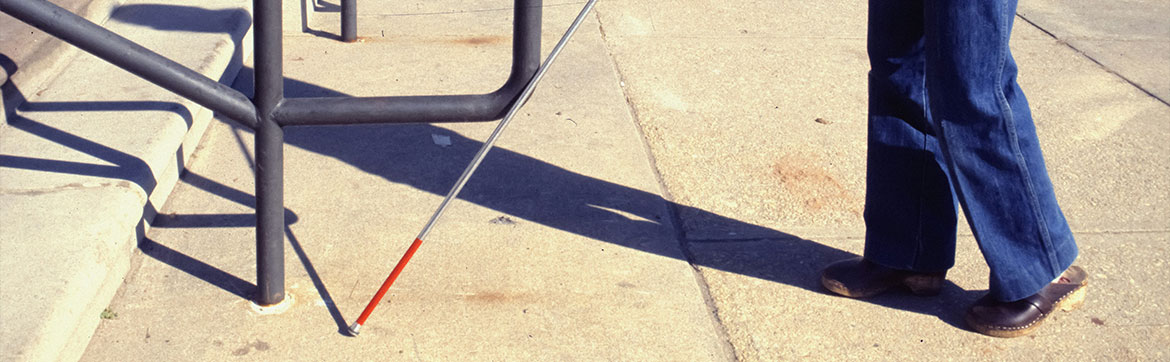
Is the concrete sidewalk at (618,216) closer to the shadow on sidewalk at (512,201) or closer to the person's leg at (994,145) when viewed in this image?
the shadow on sidewalk at (512,201)

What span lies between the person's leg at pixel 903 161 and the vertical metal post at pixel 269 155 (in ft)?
4.60

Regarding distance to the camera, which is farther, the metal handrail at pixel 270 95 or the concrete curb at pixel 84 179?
the concrete curb at pixel 84 179

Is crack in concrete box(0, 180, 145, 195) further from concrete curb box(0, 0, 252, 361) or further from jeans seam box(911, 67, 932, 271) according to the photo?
jeans seam box(911, 67, 932, 271)

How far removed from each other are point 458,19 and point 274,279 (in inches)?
Result: 106

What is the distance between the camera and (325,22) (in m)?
4.92

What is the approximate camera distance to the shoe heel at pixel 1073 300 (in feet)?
8.45

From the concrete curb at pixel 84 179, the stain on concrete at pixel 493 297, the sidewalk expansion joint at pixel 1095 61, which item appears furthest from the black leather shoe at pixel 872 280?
the sidewalk expansion joint at pixel 1095 61

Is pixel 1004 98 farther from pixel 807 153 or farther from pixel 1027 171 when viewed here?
pixel 807 153

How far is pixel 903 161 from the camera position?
255 centimetres

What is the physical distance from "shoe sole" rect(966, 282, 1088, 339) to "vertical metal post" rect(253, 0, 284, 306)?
1715mm

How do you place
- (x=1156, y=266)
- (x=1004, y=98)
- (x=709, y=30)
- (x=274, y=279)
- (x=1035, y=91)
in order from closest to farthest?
(x=1004, y=98) < (x=274, y=279) < (x=1156, y=266) < (x=1035, y=91) < (x=709, y=30)

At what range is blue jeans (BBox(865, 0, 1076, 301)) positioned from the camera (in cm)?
225

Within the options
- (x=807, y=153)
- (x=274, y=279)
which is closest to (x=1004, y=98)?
(x=807, y=153)

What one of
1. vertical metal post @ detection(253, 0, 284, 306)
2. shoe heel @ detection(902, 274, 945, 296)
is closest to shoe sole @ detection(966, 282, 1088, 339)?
shoe heel @ detection(902, 274, 945, 296)
